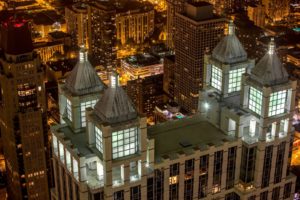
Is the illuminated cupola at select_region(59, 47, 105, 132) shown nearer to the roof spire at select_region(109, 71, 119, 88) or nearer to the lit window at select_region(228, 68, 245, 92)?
the roof spire at select_region(109, 71, 119, 88)

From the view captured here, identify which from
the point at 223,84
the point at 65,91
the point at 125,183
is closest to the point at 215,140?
the point at 223,84

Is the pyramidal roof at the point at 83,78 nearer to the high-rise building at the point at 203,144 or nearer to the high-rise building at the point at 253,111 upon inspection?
the high-rise building at the point at 203,144

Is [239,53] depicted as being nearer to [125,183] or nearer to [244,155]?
[244,155]

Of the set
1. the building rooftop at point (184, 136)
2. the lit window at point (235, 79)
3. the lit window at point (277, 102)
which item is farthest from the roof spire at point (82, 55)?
the lit window at point (277, 102)

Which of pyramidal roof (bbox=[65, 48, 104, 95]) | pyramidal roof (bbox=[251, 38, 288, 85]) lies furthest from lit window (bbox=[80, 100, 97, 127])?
pyramidal roof (bbox=[251, 38, 288, 85])

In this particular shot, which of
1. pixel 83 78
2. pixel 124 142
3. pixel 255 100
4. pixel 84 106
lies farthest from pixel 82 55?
pixel 255 100

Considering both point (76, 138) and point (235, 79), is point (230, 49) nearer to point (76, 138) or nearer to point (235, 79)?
point (235, 79)

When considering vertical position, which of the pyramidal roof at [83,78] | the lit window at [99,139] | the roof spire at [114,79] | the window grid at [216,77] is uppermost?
the roof spire at [114,79]
